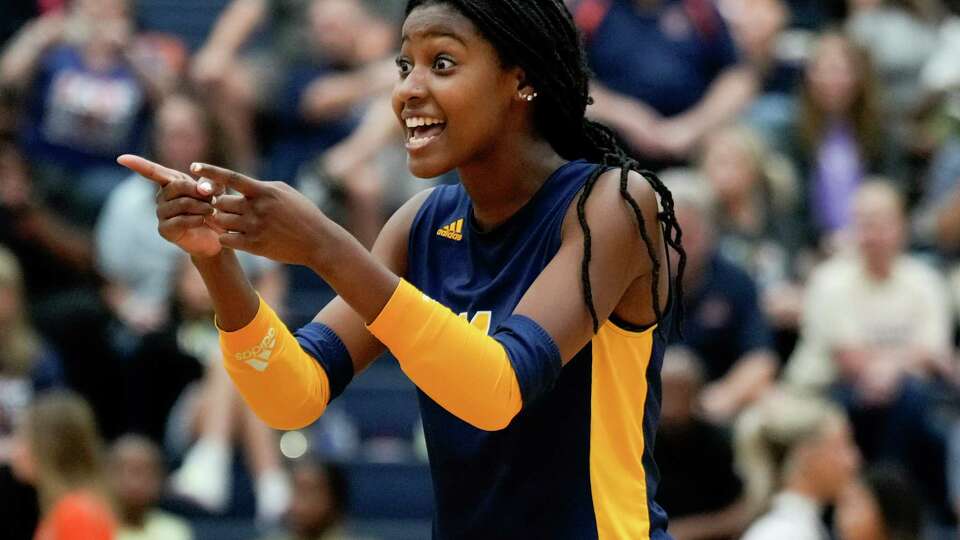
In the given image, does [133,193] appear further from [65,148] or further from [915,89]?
[915,89]

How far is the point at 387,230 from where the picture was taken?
3295 mm

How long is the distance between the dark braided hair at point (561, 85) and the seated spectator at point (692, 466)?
3307 mm

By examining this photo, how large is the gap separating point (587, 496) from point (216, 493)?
4.41m

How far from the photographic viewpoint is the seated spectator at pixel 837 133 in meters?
7.95

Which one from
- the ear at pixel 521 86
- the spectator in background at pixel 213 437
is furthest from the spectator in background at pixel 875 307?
the ear at pixel 521 86

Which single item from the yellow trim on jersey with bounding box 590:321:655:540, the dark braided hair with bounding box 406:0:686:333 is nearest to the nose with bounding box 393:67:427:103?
the dark braided hair with bounding box 406:0:686:333

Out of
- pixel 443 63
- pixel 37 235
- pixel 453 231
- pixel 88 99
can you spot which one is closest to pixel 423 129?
pixel 443 63

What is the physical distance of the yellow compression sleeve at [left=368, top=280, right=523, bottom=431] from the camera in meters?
2.71

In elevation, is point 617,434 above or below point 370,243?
above

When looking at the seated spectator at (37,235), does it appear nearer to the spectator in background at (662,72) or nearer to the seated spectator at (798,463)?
the spectator in background at (662,72)

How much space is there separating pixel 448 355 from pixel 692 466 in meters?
4.01

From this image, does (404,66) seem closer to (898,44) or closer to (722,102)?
(722,102)

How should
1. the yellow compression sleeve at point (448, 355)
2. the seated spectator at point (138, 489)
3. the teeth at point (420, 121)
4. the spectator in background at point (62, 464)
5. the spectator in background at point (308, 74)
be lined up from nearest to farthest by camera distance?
the yellow compression sleeve at point (448, 355) → the teeth at point (420, 121) → the spectator in background at point (62, 464) → the seated spectator at point (138, 489) → the spectator in background at point (308, 74)

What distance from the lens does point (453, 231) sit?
320cm
